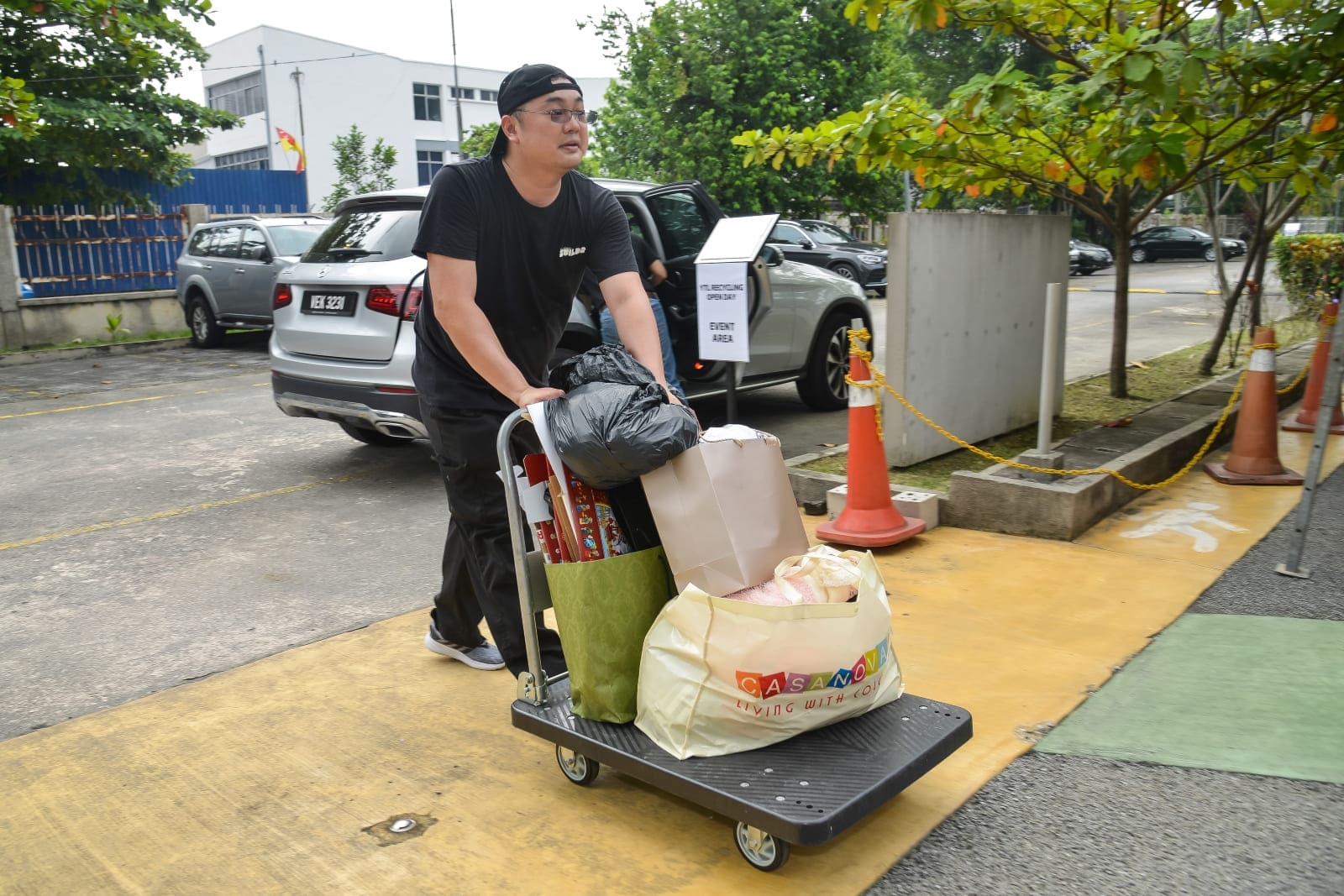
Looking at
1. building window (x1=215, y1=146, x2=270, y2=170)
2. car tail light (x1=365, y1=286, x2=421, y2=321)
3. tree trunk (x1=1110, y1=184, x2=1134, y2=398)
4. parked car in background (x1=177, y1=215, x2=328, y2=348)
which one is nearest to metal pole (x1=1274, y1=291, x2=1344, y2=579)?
tree trunk (x1=1110, y1=184, x2=1134, y2=398)

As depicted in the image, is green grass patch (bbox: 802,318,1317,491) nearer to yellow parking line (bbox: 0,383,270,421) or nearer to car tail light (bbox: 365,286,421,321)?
car tail light (bbox: 365,286,421,321)

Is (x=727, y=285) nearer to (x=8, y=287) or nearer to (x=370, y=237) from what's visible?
(x=370, y=237)

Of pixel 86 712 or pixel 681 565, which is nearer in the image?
pixel 681 565

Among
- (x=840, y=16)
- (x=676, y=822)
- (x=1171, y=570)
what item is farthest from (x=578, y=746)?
(x=840, y=16)

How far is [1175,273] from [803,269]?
1018 inches

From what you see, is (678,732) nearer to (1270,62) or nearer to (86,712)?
(86,712)

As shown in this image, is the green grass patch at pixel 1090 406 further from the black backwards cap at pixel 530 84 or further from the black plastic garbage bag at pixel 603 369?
the black backwards cap at pixel 530 84

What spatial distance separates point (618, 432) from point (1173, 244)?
131 ft

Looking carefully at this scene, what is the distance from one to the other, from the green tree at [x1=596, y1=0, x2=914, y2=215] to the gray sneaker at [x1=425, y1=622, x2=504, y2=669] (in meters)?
19.2

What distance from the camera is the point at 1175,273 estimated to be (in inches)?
1212

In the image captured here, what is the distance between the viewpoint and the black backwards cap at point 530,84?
310 centimetres

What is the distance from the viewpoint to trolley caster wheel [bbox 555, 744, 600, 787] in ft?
10.2

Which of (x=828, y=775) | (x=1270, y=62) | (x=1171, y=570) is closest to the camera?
(x=828, y=775)

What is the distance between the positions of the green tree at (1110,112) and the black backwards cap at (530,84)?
3.08m
